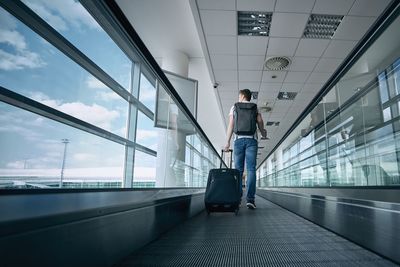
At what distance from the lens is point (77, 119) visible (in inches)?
62.5

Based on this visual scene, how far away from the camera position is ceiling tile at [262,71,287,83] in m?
6.46

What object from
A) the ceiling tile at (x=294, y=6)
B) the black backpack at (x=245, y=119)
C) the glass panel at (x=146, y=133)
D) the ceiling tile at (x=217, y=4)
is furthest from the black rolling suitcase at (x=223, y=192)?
the ceiling tile at (x=294, y=6)

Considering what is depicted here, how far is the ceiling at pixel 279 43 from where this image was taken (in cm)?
410

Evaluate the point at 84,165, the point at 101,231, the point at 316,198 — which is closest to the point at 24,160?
the point at 84,165

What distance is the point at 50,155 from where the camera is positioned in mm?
1391

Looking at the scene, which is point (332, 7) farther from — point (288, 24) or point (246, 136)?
point (246, 136)

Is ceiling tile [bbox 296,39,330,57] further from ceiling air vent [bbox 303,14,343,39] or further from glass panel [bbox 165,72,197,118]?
glass panel [bbox 165,72,197,118]

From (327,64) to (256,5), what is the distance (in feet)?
8.99

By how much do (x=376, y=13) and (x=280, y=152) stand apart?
3.10 m

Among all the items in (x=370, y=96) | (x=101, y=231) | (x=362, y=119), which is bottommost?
(x=101, y=231)

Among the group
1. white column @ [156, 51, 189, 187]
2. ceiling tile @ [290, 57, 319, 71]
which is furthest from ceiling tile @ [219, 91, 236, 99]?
white column @ [156, 51, 189, 187]

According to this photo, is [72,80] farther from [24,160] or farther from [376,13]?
[376,13]

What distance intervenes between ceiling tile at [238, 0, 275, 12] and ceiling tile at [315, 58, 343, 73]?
7.50 ft

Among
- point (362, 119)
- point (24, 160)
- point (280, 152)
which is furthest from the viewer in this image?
point (280, 152)
